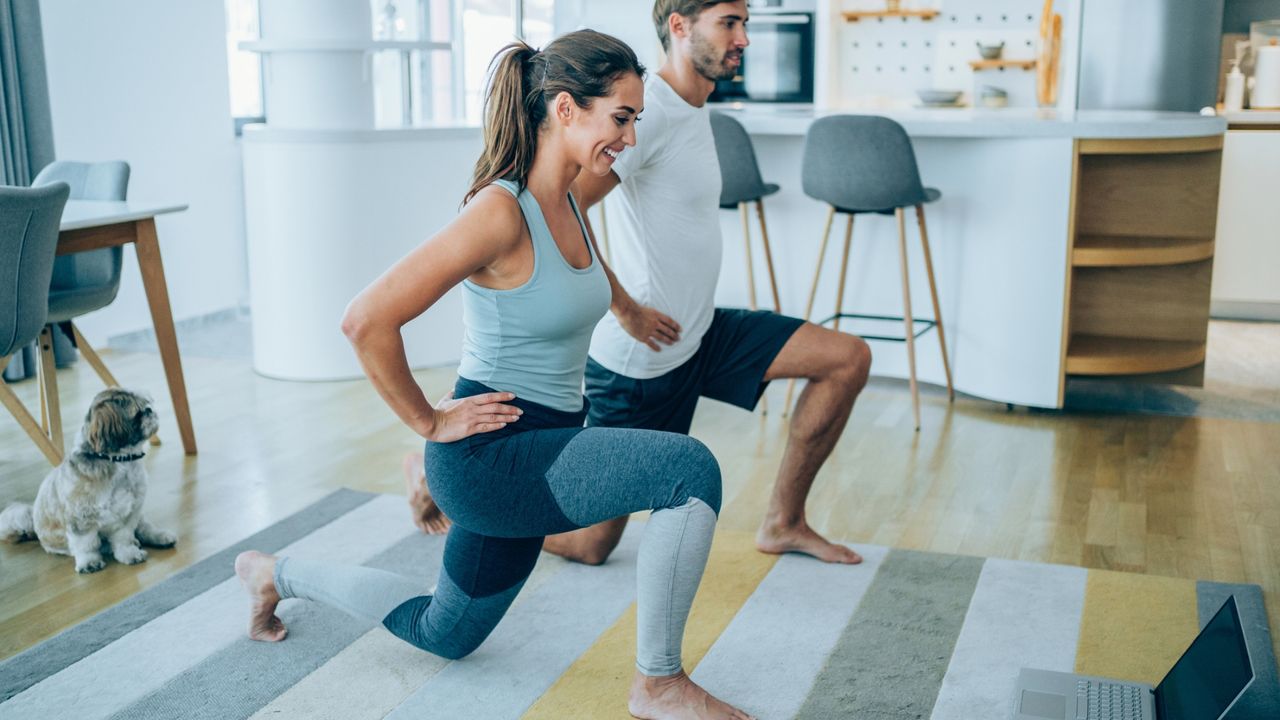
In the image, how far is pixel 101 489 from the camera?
278 cm

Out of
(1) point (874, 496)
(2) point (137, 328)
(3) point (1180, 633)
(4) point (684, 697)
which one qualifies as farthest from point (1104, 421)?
(2) point (137, 328)

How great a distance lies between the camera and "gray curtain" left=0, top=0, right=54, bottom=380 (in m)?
4.59

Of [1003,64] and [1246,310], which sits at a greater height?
[1003,64]

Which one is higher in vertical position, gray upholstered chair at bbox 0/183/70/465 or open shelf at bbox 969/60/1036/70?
open shelf at bbox 969/60/1036/70

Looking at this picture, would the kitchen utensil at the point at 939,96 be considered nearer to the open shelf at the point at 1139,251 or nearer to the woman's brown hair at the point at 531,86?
the open shelf at the point at 1139,251

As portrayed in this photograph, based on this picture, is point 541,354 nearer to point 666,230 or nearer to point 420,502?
point 666,230

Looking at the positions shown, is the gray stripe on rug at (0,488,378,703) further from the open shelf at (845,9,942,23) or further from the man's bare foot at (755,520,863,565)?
the open shelf at (845,9,942,23)

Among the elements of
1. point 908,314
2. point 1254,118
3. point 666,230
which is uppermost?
point 1254,118

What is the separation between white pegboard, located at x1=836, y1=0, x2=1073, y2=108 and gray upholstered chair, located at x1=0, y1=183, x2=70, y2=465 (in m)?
5.25

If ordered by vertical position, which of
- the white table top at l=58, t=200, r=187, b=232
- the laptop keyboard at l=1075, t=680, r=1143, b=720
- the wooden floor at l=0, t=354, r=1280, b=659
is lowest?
the wooden floor at l=0, t=354, r=1280, b=659

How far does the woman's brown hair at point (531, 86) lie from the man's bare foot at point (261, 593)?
2.87 ft

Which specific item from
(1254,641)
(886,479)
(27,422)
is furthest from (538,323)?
(27,422)

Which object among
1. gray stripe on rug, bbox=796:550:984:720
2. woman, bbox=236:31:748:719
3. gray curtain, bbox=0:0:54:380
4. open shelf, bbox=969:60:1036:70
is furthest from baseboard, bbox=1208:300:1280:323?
gray curtain, bbox=0:0:54:380

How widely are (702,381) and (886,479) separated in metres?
1.07
